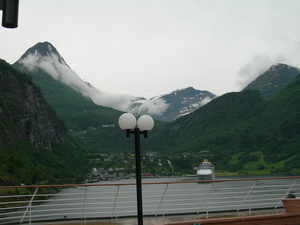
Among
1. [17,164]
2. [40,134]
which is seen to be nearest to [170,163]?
[40,134]

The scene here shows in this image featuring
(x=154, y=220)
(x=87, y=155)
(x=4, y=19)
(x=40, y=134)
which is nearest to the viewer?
(x=4, y=19)

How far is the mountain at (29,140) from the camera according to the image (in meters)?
80.9

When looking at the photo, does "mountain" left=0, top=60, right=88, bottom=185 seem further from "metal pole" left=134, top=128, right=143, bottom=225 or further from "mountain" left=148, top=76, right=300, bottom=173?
"mountain" left=148, top=76, right=300, bottom=173

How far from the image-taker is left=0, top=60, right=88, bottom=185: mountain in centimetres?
8088

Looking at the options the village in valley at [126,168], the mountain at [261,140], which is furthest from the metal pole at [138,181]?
the mountain at [261,140]

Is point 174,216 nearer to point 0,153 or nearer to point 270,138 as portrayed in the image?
point 0,153

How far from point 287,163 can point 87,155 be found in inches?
3397

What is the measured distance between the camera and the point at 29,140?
105 m

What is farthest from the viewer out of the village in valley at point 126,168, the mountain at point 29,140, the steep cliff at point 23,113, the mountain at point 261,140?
the mountain at point 261,140

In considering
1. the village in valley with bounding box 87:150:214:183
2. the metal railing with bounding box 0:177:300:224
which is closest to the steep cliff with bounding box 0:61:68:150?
the village in valley with bounding box 87:150:214:183

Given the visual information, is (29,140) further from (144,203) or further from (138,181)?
(138,181)

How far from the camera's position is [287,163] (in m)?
129

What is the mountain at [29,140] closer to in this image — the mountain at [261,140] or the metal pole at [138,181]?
the metal pole at [138,181]

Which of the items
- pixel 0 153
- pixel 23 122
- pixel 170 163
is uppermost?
pixel 23 122
